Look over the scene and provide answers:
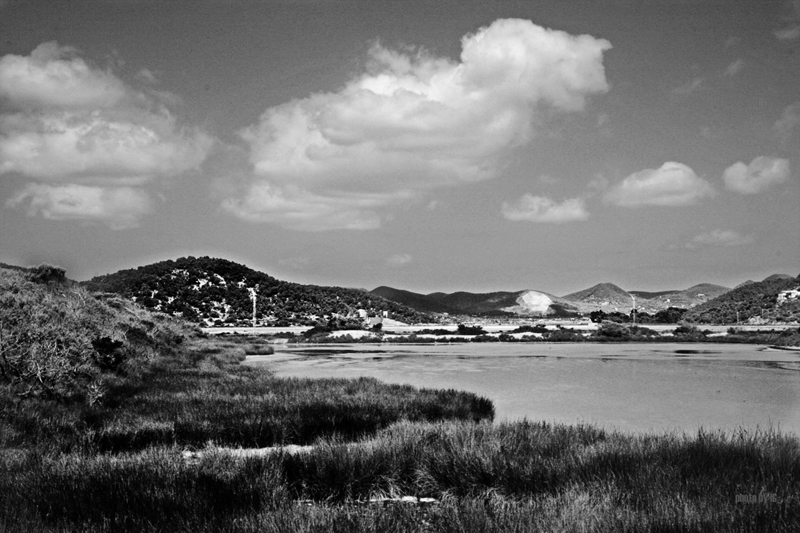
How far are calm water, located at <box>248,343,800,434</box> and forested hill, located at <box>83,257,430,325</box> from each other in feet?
171

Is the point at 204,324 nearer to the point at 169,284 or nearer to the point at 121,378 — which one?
the point at 169,284

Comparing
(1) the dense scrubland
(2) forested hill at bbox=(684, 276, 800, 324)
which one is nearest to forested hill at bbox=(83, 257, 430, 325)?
(2) forested hill at bbox=(684, 276, 800, 324)

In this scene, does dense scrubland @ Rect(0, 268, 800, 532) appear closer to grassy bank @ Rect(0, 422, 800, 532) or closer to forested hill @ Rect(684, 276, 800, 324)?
grassy bank @ Rect(0, 422, 800, 532)

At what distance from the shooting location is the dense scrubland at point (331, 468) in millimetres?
5133

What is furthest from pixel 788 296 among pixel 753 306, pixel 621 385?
pixel 621 385

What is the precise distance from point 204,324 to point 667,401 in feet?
241

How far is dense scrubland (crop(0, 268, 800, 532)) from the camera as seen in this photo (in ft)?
16.8

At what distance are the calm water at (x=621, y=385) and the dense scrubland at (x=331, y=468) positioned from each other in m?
3.10

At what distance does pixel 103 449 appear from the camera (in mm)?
9500

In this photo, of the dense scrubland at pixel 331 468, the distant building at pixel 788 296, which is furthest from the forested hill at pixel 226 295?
the dense scrubland at pixel 331 468

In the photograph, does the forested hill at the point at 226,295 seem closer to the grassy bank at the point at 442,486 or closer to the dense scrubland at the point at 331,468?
the dense scrubland at the point at 331,468

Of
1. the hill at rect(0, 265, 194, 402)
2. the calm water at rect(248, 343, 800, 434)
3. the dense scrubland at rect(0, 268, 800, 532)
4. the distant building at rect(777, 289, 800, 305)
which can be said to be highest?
the distant building at rect(777, 289, 800, 305)

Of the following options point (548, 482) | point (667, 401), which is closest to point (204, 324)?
point (667, 401)

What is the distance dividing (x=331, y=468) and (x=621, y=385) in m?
15.7
